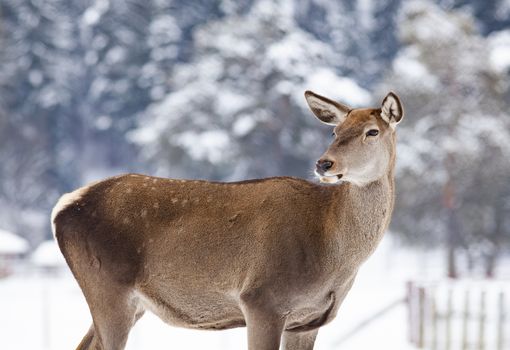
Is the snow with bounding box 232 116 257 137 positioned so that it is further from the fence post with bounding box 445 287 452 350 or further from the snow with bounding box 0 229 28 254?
the fence post with bounding box 445 287 452 350

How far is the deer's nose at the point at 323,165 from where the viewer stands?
14.4ft

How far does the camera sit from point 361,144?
4.55m

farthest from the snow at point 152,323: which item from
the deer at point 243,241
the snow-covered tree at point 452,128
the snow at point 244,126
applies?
the deer at point 243,241

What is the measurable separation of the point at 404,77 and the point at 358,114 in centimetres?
2144

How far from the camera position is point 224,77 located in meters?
28.6

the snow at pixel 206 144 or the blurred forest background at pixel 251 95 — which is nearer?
the blurred forest background at pixel 251 95

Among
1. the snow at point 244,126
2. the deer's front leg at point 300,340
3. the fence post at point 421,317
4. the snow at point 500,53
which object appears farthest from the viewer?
the snow at point 244,126

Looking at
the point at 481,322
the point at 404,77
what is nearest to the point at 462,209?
the point at 404,77

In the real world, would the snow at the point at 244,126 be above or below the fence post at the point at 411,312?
below

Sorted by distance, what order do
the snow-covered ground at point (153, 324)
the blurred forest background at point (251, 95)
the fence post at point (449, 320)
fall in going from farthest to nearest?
the blurred forest background at point (251, 95) → the snow-covered ground at point (153, 324) → the fence post at point (449, 320)

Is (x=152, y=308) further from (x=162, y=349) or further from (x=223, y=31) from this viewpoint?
(x=223, y=31)

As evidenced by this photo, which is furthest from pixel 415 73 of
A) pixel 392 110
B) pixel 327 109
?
pixel 392 110

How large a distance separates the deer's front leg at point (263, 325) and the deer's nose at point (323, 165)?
77cm

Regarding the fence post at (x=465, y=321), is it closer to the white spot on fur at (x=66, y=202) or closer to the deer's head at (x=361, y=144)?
the deer's head at (x=361, y=144)
